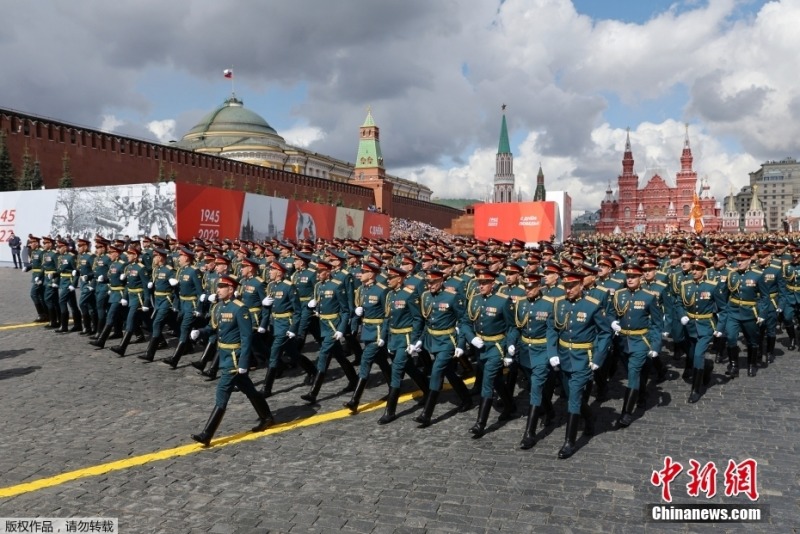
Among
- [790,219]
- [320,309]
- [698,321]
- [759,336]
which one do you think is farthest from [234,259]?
[790,219]

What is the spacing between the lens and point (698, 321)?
873 cm

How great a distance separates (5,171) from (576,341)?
119 feet

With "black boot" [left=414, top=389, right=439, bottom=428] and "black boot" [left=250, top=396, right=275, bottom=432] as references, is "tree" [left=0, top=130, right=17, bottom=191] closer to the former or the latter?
"black boot" [left=250, top=396, right=275, bottom=432]

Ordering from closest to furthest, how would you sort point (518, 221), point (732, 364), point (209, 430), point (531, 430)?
point (209, 430) < point (531, 430) < point (732, 364) < point (518, 221)

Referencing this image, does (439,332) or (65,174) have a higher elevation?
(65,174)

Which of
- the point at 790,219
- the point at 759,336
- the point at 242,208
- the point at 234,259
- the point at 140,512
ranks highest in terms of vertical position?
the point at 790,219

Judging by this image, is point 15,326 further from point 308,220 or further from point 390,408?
point 308,220

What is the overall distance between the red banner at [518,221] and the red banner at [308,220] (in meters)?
9.46

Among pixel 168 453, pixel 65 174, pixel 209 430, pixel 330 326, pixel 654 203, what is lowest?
pixel 168 453

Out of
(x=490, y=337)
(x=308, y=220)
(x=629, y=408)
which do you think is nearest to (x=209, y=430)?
(x=490, y=337)

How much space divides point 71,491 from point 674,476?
5.78m

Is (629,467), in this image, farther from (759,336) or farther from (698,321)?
(759,336)

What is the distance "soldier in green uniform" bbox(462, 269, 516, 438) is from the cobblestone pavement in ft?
1.38

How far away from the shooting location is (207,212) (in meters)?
25.5
